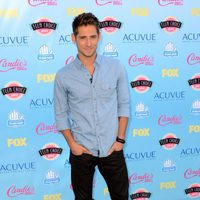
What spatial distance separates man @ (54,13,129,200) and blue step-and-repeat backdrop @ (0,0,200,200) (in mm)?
537

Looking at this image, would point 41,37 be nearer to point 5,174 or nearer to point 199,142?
point 5,174

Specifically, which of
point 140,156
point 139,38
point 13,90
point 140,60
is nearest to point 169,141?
point 140,156

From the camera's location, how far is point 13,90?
223 centimetres

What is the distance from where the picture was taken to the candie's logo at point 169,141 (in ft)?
8.29

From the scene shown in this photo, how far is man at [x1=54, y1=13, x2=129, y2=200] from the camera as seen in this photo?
1.73 meters

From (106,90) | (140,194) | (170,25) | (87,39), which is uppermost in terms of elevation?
(170,25)

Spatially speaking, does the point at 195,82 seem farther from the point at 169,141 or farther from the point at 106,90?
the point at 106,90

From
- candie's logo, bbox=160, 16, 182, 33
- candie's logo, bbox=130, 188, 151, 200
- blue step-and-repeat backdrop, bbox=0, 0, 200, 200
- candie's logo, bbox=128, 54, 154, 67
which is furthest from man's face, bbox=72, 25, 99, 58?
candie's logo, bbox=130, 188, 151, 200

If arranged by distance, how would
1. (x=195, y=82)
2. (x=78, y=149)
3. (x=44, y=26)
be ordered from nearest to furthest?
(x=78, y=149)
(x=44, y=26)
(x=195, y=82)

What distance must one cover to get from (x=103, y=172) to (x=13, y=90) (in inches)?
33.7

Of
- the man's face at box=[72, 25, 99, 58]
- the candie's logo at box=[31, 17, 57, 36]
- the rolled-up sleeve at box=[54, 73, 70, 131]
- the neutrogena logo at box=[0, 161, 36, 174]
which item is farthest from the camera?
the neutrogena logo at box=[0, 161, 36, 174]

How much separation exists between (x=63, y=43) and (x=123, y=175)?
0.99m

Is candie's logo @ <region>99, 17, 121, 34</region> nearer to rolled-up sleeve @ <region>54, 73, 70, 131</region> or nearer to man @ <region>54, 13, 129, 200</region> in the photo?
man @ <region>54, 13, 129, 200</region>

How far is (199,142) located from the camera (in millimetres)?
2598
